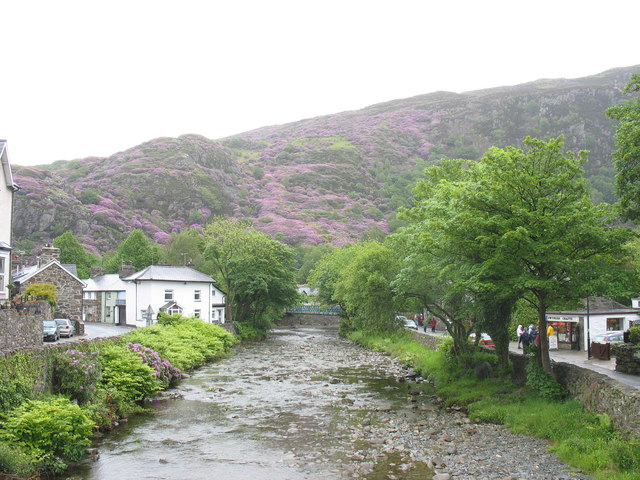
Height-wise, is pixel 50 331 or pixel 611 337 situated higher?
pixel 50 331

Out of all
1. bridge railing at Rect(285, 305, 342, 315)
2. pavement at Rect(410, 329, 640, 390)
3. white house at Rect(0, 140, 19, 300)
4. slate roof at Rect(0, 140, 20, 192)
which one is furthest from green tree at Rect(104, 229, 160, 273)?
pavement at Rect(410, 329, 640, 390)

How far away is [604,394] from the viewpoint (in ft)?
60.0

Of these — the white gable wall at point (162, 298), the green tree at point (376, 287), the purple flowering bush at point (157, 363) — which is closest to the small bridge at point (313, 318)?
the white gable wall at point (162, 298)

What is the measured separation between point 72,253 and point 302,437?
78.9 m

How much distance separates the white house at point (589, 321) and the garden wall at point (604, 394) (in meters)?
14.6

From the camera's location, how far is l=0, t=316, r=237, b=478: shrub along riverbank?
16375 millimetres

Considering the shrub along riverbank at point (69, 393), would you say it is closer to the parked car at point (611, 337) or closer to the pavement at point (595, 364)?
the pavement at point (595, 364)

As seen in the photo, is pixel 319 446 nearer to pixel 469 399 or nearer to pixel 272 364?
pixel 469 399

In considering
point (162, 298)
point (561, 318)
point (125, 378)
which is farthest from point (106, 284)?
point (561, 318)

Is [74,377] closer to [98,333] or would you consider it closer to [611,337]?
[98,333]

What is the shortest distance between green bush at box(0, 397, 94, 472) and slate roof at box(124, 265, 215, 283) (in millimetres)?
45090

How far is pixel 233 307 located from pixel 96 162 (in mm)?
103141

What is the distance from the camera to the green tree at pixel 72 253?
87875 millimetres

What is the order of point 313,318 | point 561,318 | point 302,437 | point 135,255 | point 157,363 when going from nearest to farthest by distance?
point 302,437 < point 157,363 < point 561,318 < point 135,255 < point 313,318
